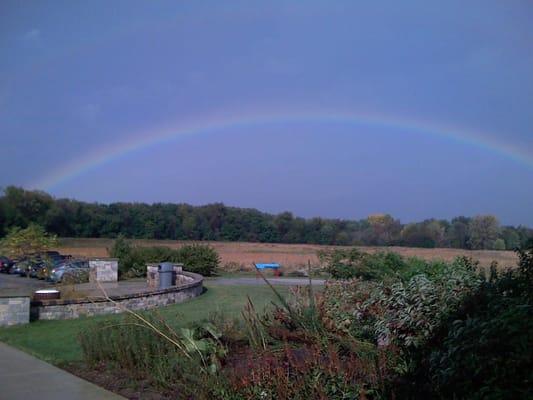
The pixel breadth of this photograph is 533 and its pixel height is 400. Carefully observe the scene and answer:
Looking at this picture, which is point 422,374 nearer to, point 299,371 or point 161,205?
point 299,371

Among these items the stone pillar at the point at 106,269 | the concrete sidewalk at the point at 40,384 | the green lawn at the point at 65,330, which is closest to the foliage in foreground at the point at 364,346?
the concrete sidewalk at the point at 40,384

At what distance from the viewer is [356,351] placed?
8.00 meters

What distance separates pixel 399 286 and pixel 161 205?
4125 inches

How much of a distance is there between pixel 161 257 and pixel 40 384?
29539 mm

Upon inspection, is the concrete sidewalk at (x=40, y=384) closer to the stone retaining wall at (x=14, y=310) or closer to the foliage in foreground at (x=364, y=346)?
the foliage in foreground at (x=364, y=346)

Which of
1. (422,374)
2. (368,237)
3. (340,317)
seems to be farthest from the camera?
(368,237)

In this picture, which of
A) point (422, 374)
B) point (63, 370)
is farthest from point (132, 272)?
point (422, 374)

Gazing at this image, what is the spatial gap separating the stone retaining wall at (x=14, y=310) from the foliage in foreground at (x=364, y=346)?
600cm

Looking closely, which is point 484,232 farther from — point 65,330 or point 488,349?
point 488,349

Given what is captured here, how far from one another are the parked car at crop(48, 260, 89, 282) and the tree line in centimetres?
4530

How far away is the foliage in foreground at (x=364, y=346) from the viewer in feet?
17.8

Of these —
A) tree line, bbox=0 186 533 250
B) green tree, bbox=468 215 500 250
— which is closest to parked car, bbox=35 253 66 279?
green tree, bbox=468 215 500 250

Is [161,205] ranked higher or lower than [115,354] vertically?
higher

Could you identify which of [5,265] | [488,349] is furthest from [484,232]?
[488,349]
